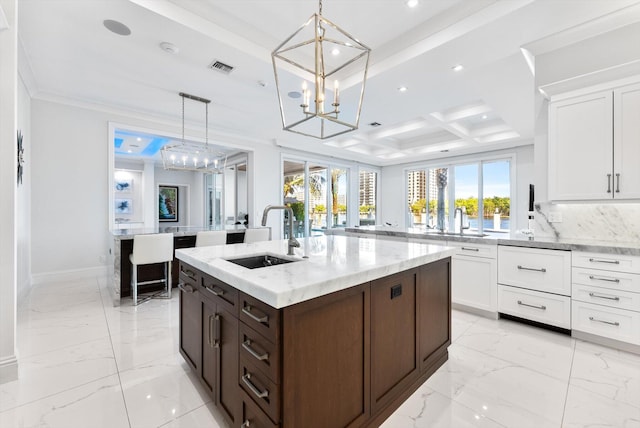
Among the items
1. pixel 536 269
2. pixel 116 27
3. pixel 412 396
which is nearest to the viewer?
pixel 412 396

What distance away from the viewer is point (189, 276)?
1955mm

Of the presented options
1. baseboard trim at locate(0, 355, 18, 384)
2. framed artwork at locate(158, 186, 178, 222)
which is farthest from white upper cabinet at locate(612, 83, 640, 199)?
framed artwork at locate(158, 186, 178, 222)

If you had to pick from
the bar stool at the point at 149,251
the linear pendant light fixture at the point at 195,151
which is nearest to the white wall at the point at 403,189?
the linear pendant light fixture at the point at 195,151

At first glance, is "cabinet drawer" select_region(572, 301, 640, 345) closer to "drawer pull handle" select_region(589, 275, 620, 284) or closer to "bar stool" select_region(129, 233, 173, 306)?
"drawer pull handle" select_region(589, 275, 620, 284)

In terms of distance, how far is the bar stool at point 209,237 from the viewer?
405 cm

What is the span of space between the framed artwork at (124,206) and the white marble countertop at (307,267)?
8.61 meters

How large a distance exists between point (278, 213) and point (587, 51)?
5.72 meters

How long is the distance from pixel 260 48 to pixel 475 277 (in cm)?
346

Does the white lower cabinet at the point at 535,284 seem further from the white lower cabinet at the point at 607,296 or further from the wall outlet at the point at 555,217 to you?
the wall outlet at the point at 555,217

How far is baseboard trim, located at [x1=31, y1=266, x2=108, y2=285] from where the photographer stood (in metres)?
4.27

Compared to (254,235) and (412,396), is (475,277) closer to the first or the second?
(412,396)

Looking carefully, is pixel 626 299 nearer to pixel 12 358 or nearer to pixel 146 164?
pixel 12 358

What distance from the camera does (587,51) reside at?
2.86 meters

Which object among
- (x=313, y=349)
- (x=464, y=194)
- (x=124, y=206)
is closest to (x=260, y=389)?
(x=313, y=349)
